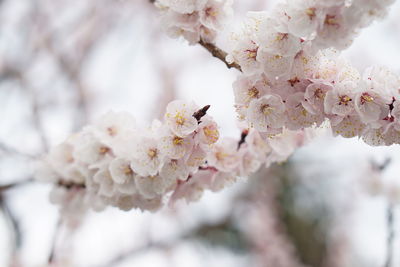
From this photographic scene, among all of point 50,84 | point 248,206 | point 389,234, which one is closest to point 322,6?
point 389,234

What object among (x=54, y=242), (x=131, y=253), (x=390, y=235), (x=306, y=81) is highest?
(x=306, y=81)

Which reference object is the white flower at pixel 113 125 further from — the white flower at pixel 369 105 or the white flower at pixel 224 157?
the white flower at pixel 369 105

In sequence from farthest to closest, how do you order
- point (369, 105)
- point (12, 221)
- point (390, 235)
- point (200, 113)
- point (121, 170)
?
point (12, 221), point (390, 235), point (121, 170), point (200, 113), point (369, 105)

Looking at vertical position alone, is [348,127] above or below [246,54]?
below

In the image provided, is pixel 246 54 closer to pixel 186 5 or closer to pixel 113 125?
pixel 186 5

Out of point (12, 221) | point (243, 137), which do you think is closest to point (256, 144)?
point (243, 137)

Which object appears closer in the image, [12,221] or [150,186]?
[150,186]

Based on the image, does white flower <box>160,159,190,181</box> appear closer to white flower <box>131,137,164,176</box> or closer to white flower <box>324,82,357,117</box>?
white flower <box>131,137,164,176</box>
